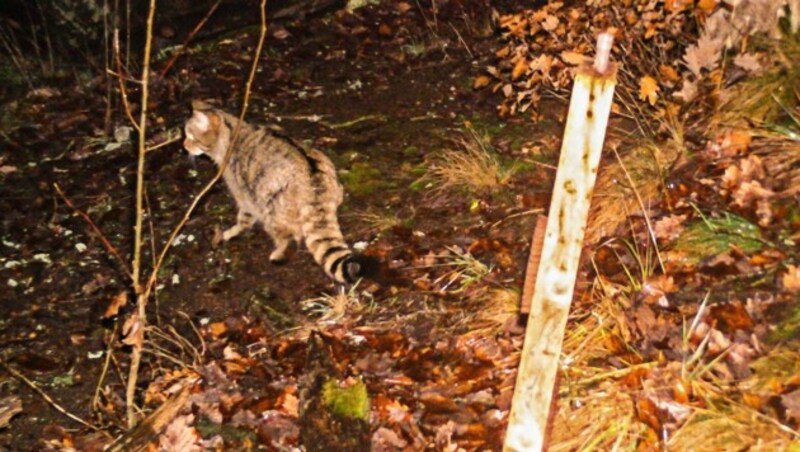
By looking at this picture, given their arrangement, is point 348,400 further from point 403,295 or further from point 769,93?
point 769,93

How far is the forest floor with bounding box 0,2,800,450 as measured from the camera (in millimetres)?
3832

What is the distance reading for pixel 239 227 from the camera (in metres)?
6.41

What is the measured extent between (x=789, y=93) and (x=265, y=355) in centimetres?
405

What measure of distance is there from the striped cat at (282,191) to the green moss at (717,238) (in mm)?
2125

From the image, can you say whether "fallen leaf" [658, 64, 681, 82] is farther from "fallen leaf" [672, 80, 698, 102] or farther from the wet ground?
the wet ground

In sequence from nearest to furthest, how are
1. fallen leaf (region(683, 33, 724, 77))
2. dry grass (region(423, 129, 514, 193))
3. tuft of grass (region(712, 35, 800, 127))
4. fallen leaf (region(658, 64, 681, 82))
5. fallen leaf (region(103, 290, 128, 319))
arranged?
tuft of grass (region(712, 35, 800, 127)) → fallen leaf (region(103, 290, 128, 319)) → fallen leaf (region(683, 33, 724, 77)) → fallen leaf (region(658, 64, 681, 82)) → dry grass (region(423, 129, 514, 193))

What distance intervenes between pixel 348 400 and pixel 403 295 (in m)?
1.29

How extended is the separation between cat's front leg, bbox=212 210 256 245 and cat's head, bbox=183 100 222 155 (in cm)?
79

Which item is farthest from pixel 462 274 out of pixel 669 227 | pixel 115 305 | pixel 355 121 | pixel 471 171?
pixel 355 121

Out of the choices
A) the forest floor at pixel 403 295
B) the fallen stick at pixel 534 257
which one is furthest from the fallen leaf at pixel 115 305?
the fallen stick at pixel 534 257

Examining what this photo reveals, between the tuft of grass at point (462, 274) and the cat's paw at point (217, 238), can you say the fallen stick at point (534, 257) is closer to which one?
the tuft of grass at point (462, 274)

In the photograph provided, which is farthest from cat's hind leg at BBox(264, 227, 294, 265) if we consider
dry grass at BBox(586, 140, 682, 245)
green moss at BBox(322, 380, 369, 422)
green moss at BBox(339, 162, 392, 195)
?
dry grass at BBox(586, 140, 682, 245)

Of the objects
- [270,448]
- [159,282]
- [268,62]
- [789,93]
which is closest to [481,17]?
[268,62]

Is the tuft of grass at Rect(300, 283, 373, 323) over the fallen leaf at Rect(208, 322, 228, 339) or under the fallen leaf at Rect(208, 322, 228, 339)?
over
